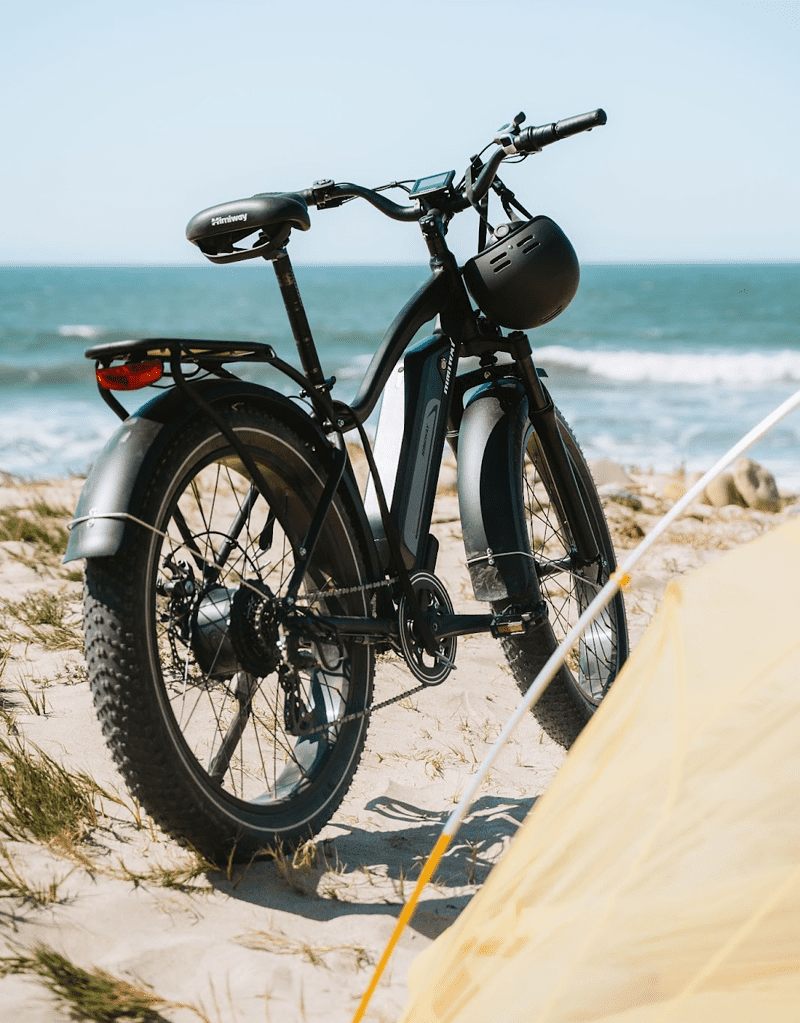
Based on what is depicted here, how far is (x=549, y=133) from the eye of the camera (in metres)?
2.85

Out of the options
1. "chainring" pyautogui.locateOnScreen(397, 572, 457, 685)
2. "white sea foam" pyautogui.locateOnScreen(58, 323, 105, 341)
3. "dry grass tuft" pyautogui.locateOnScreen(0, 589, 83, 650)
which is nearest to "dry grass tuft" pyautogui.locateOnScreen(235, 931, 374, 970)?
"chainring" pyautogui.locateOnScreen(397, 572, 457, 685)

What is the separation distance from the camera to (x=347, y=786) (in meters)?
2.54

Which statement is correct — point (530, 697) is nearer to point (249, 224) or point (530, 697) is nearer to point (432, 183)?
Answer: point (249, 224)

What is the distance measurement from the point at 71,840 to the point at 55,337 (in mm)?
27980

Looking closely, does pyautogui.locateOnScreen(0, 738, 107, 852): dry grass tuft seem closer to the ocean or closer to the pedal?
the pedal

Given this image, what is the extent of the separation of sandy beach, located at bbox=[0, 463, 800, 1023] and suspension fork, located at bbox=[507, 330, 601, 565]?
56cm

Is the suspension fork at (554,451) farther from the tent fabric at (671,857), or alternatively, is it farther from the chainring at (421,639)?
the tent fabric at (671,857)

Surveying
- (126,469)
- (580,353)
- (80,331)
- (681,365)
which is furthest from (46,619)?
(80,331)

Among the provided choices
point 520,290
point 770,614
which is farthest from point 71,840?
point 520,290

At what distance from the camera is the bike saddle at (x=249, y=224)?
2.35 m

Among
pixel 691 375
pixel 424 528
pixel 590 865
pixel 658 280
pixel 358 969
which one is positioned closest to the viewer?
pixel 590 865

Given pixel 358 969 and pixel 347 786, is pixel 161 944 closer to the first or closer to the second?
pixel 358 969

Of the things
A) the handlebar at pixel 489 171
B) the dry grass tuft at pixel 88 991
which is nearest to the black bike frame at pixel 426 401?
the handlebar at pixel 489 171

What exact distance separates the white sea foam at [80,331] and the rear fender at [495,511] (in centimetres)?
2777
